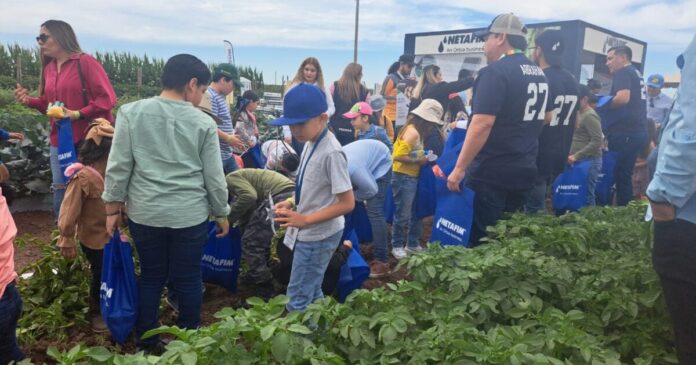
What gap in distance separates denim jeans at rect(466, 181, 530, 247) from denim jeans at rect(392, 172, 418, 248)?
43.0 inches

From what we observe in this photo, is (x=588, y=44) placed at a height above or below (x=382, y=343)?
above

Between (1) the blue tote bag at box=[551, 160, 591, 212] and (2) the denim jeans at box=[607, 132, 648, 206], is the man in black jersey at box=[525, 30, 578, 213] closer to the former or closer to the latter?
(1) the blue tote bag at box=[551, 160, 591, 212]

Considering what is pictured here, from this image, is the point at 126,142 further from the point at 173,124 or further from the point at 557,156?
the point at 557,156

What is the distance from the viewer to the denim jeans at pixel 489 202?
362 centimetres

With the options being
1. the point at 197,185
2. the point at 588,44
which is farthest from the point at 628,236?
the point at 588,44

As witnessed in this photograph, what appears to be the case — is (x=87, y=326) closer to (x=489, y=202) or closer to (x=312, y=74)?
(x=489, y=202)

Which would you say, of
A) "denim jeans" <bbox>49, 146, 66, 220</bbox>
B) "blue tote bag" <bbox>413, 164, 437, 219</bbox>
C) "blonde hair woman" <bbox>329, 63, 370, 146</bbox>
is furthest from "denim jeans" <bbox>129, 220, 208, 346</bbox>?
"blonde hair woman" <bbox>329, 63, 370, 146</bbox>

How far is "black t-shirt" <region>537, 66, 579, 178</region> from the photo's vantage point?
4168 mm

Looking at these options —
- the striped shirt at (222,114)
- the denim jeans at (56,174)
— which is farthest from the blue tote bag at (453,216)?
the denim jeans at (56,174)

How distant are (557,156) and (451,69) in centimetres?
778

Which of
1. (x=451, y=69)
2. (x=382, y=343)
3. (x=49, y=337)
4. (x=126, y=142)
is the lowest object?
(x=49, y=337)

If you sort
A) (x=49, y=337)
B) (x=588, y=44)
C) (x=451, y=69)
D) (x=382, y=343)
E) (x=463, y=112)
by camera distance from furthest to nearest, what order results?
(x=451, y=69) < (x=588, y=44) < (x=463, y=112) < (x=49, y=337) < (x=382, y=343)

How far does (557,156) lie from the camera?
432 centimetres

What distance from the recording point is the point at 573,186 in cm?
567
